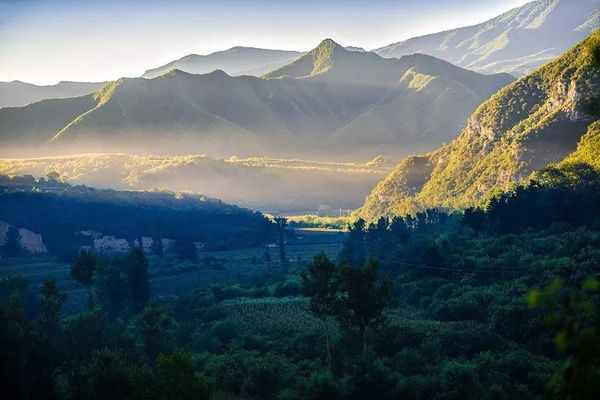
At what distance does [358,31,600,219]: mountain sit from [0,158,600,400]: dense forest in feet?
63.9

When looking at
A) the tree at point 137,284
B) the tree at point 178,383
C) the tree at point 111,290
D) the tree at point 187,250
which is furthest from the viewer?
the tree at point 187,250

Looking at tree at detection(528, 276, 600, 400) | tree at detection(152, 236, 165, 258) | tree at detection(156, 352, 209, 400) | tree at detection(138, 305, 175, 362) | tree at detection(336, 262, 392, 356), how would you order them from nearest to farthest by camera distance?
tree at detection(528, 276, 600, 400) → tree at detection(156, 352, 209, 400) → tree at detection(336, 262, 392, 356) → tree at detection(138, 305, 175, 362) → tree at detection(152, 236, 165, 258)

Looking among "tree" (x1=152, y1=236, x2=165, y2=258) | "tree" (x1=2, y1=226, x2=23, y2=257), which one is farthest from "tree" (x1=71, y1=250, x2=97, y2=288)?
"tree" (x1=2, y1=226, x2=23, y2=257)

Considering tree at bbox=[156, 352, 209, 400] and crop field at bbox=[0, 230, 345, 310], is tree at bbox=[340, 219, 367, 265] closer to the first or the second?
crop field at bbox=[0, 230, 345, 310]

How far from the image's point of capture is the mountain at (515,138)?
144125mm

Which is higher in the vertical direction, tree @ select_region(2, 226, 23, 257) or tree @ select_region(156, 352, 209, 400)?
tree @ select_region(2, 226, 23, 257)

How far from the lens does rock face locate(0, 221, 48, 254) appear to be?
564ft

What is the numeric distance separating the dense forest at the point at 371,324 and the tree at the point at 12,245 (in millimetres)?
63673

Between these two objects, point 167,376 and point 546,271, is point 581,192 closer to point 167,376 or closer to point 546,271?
point 546,271

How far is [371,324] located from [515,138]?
107808 millimetres

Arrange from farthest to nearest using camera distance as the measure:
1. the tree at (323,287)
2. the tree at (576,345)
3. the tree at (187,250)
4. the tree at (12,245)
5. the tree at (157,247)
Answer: the tree at (12,245), the tree at (157,247), the tree at (187,250), the tree at (323,287), the tree at (576,345)

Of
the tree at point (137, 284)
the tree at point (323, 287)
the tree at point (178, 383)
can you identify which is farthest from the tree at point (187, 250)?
the tree at point (178, 383)

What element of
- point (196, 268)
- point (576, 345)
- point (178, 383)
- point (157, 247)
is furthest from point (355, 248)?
point (576, 345)

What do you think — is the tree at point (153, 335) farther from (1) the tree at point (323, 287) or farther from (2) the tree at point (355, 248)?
(2) the tree at point (355, 248)
